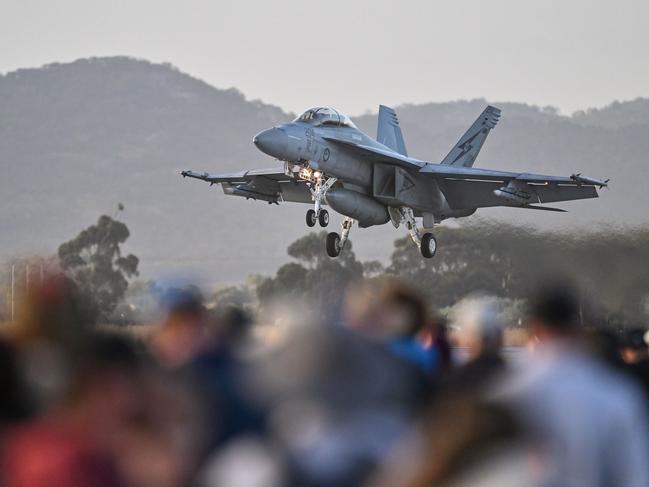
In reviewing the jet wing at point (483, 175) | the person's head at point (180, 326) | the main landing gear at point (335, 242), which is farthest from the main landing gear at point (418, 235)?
the person's head at point (180, 326)

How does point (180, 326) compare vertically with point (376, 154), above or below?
below

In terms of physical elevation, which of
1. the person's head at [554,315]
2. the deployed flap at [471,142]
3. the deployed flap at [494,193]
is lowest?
the person's head at [554,315]

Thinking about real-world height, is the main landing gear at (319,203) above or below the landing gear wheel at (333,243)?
above

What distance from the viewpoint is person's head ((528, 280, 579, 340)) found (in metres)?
4.55

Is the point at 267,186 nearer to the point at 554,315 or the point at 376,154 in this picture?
the point at 376,154

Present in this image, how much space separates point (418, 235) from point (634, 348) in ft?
74.3

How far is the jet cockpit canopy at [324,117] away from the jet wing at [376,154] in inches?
18.4

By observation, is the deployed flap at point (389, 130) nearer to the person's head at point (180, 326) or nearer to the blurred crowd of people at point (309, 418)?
the person's head at point (180, 326)

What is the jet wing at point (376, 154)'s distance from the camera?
1112 inches

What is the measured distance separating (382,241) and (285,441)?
131533 millimetres

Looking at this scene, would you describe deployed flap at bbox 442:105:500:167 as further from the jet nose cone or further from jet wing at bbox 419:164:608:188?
the jet nose cone

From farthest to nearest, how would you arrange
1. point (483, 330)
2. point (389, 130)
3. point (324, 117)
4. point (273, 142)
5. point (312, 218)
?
point (389, 130) < point (324, 117) < point (312, 218) < point (273, 142) < point (483, 330)

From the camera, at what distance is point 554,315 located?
15.1ft

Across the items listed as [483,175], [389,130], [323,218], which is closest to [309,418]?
[323,218]
